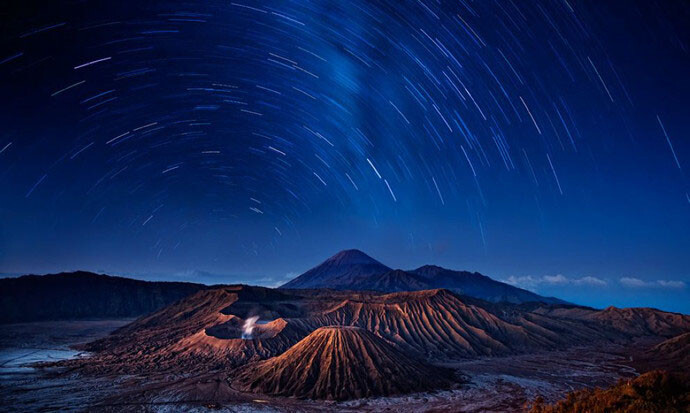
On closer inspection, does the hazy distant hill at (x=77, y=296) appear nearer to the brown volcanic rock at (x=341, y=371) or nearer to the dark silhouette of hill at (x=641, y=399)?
the brown volcanic rock at (x=341, y=371)

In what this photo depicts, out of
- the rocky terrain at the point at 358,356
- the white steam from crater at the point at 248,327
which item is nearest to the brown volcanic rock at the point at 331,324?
the rocky terrain at the point at 358,356

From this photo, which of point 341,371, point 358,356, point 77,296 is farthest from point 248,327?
point 77,296

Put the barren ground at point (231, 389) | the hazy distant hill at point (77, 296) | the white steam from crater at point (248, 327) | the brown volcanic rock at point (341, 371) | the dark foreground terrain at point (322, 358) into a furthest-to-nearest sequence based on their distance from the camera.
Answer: the hazy distant hill at point (77, 296), the white steam from crater at point (248, 327), the brown volcanic rock at point (341, 371), the dark foreground terrain at point (322, 358), the barren ground at point (231, 389)

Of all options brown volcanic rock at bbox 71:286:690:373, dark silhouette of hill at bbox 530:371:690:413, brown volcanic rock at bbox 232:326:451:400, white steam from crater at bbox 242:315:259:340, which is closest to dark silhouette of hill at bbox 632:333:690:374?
brown volcanic rock at bbox 71:286:690:373

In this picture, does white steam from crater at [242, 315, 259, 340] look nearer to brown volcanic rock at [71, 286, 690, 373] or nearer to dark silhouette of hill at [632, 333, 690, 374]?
brown volcanic rock at [71, 286, 690, 373]

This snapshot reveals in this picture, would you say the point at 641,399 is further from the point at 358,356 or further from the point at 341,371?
the point at 358,356

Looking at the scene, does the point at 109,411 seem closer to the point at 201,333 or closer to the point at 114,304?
the point at 201,333

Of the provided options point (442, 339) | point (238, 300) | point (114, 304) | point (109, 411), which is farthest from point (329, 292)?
point (109, 411)
